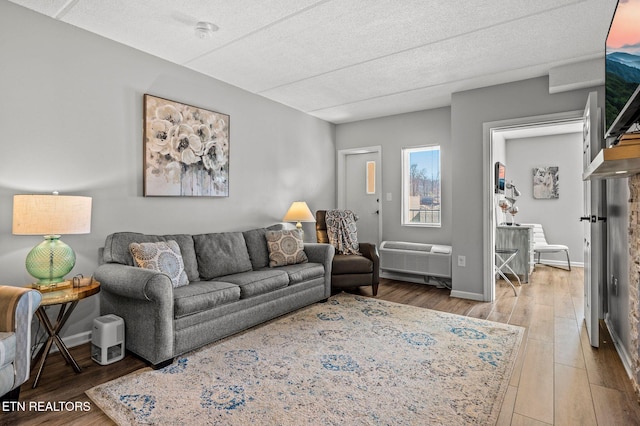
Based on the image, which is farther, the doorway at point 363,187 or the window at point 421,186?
the doorway at point 363,187

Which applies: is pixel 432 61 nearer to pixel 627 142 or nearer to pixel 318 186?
pixel 627 142

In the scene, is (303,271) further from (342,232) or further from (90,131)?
(90,131)

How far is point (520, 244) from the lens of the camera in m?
5.21

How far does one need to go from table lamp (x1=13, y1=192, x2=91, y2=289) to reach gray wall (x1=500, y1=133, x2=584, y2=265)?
697 centimetres

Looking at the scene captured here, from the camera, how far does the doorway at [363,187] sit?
5.62 metres

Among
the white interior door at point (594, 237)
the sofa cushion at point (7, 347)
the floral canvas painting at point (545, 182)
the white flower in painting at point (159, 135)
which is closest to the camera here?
the sofa cushion at point (7, 347)

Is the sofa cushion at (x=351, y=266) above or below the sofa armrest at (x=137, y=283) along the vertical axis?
below

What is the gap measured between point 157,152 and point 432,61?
279 centimetres

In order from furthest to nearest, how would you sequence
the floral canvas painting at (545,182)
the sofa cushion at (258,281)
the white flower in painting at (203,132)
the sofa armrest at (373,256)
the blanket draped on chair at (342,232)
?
the floral canvas painting at (545,182)
the blanket draped on chair at (342,232)
the sofa armrest at (373,256)
the white flower in painting at (203,132)
the sofa cushion at (258,281)

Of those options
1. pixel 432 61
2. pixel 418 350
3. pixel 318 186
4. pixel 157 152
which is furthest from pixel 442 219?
pixel 157 152

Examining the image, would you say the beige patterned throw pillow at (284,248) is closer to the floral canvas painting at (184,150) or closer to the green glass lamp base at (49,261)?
the floral canvas painting at (184,150)

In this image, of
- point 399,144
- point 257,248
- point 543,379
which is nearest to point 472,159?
point 399,144

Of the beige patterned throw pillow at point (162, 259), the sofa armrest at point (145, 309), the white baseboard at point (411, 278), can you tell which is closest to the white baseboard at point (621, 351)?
the white baseboard at point (411, 278)

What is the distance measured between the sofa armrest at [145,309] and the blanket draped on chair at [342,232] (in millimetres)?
2509
